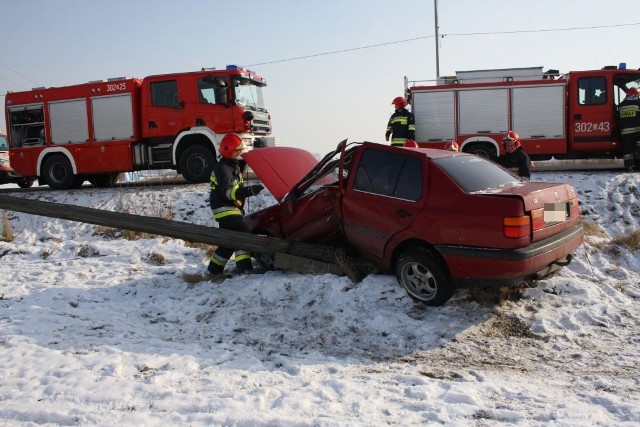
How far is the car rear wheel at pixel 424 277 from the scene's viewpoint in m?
4.69

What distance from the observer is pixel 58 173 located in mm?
13383

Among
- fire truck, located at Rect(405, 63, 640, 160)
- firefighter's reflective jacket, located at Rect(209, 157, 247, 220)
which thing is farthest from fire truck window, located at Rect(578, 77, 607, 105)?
firefighter's reflective jacket, located at Rect(209, 157, 247, 220)

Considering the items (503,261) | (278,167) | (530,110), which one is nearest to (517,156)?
(278,167)

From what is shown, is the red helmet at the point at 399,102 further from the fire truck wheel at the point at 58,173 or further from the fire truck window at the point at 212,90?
the fire truck wheel at the point at 58,173

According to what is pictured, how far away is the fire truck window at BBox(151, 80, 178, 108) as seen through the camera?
11844 mm

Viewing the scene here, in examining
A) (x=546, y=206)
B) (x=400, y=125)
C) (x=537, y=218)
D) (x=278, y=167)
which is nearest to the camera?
(x=537, y=218)

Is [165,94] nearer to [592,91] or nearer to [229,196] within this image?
[229,196]

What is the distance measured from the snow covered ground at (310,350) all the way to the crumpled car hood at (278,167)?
3.44 feet

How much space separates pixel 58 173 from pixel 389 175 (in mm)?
10975

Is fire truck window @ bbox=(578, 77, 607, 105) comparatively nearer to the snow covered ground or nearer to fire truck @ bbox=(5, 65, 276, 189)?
the snow covered ground

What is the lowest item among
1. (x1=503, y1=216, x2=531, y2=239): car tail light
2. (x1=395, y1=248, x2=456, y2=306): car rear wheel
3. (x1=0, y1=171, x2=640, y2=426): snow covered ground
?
(x1=0, y1=171, x2=640, y2=426): snow covered ground

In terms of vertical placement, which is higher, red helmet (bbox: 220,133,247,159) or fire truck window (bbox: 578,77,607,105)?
fire truck window (bbox: 578,77,607,105)

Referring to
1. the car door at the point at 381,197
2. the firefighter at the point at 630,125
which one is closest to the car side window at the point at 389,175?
the car door at the point at 381,197

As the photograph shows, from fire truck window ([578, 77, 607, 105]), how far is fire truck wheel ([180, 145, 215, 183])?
28.7 feet
